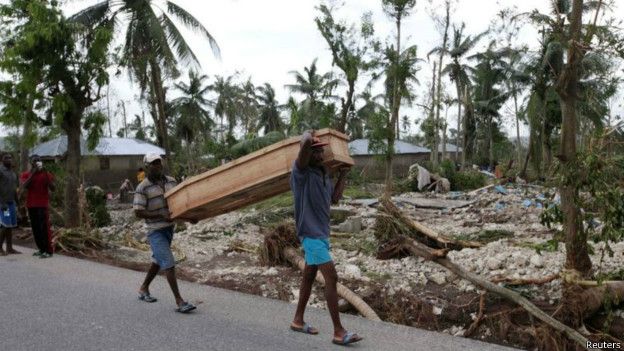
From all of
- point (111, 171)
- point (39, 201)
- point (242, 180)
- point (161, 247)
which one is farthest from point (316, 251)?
point (111, 171)

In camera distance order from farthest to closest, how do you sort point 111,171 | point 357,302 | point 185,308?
point 111,171, point 357,302, point 185,308

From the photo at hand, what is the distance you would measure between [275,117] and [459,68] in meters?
18.1

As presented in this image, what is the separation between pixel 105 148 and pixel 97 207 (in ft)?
47.7

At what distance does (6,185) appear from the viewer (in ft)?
32.0

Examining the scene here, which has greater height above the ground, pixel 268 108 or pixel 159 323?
pixel 268 108

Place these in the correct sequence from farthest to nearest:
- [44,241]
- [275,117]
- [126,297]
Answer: [275,117] < [44,241] < [126,297]

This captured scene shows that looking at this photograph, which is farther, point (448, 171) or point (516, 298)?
point (448, 171)

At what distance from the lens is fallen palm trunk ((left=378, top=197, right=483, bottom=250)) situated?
8281mm

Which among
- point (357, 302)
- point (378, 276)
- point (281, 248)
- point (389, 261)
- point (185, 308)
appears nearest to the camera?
point (185, 308)

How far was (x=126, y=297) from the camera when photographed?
6.47m

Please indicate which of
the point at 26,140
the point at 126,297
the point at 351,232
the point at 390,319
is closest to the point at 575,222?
the point at 390,319

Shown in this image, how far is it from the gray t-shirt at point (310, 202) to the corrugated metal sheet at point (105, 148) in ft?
75.3

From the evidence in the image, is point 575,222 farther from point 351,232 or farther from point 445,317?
point 351,232

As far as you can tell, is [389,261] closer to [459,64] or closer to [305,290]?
[305,290]
